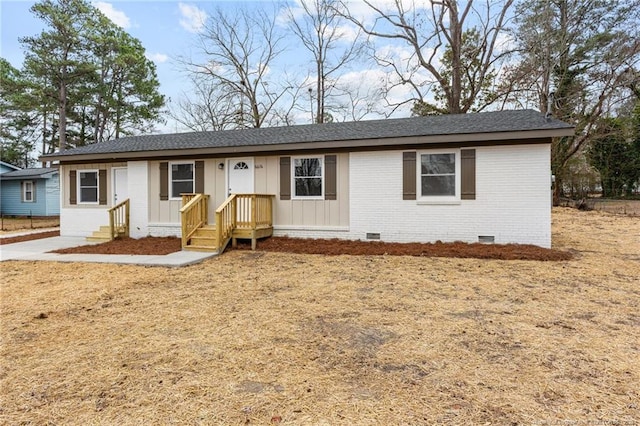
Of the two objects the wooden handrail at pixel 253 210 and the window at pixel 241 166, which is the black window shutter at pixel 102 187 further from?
the wooden handrail at pixel 253 210

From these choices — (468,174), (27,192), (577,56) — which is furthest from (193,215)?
(577,56)

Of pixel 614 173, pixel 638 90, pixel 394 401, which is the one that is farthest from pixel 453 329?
pixel 614 173

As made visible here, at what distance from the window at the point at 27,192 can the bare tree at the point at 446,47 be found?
2096 cm

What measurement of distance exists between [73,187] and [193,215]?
5.40 meters

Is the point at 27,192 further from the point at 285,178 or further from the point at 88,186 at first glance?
the point at 285,178

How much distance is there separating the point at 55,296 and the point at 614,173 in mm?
33200

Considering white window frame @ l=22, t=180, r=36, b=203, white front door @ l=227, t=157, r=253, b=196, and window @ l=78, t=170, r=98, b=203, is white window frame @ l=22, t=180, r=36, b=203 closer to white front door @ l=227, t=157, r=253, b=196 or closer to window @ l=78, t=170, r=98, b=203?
window @ l=78, t=170, r=98, b=203

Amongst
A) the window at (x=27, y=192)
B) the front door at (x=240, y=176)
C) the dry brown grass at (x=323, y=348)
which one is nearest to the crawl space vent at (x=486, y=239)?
the dry brown grass at (x=323, y=348)

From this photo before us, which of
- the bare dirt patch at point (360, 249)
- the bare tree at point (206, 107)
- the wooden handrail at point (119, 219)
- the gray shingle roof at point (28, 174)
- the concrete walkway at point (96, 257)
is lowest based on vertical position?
the concrete walkway at point (96, 257)

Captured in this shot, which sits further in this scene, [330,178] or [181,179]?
[181,179]

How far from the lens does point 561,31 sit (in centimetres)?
2005

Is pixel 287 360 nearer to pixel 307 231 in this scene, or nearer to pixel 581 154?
pixel 307 231

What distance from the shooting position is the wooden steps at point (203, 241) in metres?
8.57

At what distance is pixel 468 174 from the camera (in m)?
8.66
